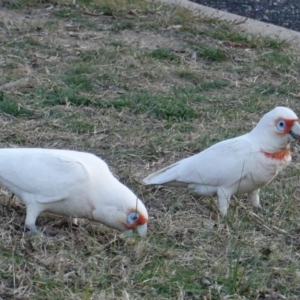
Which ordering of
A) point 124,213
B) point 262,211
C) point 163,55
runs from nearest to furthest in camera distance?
1. point 124,213
2. point 262,211
3. point 163,55

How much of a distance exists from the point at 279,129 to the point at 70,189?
46.5 inches

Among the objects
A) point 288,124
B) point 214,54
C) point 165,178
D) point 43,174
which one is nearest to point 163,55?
point 214,54

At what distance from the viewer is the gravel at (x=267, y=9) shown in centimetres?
953

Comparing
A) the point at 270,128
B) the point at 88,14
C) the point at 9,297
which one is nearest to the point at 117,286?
the point at 9,297

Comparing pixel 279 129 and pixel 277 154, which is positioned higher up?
pixel 279 129

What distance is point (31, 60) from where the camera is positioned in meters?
6.88

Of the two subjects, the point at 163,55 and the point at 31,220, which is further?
the point at 163,55

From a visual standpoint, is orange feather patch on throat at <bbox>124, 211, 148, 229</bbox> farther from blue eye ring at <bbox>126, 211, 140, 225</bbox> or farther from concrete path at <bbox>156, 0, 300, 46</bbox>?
concrete path at <bbox>156, 0, 300, 46</bbox>

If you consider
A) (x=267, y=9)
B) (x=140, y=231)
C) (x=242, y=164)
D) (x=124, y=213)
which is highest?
(x=242, y=164)

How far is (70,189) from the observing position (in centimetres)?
408

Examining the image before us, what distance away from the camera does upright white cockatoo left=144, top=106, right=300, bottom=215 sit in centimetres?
450

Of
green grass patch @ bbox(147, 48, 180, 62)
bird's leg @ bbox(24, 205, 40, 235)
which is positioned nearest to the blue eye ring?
bird's leg @ bbox(24, 205, 40, 235)

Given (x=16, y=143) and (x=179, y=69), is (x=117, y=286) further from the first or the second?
(x=179, y=69)

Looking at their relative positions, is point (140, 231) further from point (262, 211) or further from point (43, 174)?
point (262, 211)
